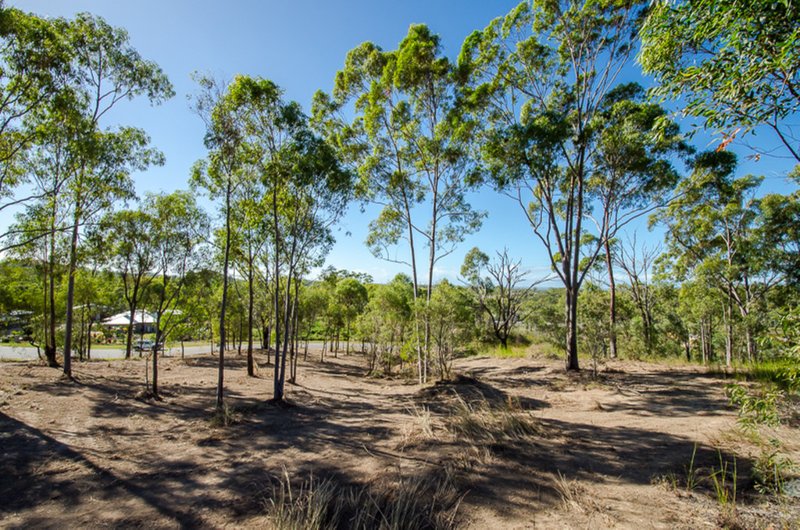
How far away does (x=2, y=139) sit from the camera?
8.20 meters

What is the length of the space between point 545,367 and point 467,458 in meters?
11.5

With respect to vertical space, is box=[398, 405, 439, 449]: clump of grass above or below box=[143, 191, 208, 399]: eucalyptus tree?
below

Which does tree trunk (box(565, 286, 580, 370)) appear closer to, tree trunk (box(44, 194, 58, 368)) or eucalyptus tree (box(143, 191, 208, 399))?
eucalyptus tree (box(143, 191, 208, 399))

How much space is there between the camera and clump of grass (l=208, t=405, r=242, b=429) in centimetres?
768

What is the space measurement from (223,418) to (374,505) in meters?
5.56

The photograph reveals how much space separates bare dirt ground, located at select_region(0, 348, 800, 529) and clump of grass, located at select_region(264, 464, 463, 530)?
0.62 ft

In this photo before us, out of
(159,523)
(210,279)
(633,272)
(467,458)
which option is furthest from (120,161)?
(633,272)

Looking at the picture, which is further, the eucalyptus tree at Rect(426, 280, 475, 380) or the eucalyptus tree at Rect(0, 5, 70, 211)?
the eucalyptus tree at Rect(426, 280, 475, 380)

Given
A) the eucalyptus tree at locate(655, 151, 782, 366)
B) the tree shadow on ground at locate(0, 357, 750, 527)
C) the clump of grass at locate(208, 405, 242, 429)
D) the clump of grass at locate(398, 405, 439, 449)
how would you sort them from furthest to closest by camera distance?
the eucalyptus tree at locate(655, 151, 782, 366)
the clump of grass at locate(208, 405, 242, 429)
the clump of grass at locate(398, 405, 439, 449)
the tree shadow on ground at locate(0, 357, 750, 527)

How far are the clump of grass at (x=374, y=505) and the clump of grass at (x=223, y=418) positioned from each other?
155 inches

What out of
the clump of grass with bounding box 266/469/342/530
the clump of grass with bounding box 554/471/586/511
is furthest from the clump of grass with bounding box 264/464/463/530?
the clump of grass with bounding box 554/471/586/511

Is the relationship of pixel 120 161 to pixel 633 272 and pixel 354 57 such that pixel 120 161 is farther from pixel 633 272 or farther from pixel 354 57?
pixel 633 272

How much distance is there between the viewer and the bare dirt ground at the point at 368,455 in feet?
12.9

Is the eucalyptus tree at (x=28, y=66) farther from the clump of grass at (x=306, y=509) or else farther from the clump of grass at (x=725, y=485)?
the clump of grass at (x=725, y=485)
